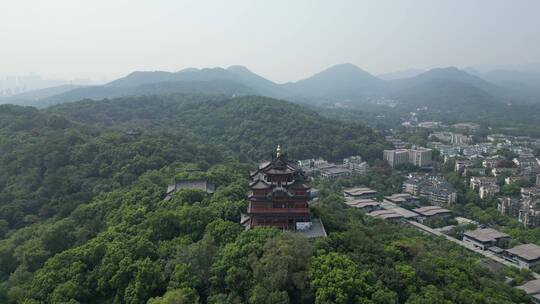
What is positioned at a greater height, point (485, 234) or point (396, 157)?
point (396, 157)

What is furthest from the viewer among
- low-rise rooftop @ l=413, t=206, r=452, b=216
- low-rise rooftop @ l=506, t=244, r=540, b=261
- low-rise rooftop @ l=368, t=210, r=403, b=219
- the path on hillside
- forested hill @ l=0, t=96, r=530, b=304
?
low-rise rooftop @ l=413, t=206, r=452, b=216

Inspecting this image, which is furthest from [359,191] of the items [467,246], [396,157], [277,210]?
[277,210]

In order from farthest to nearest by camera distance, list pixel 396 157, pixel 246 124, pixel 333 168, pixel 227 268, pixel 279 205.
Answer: pixel 246 124 < pixel 396 157 < pixel 333 168 < pixel 279 205 < pixel 227 268

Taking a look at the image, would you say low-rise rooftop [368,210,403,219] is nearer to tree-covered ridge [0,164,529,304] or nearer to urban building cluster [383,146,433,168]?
tree-covered ridge [0,164,529,304]

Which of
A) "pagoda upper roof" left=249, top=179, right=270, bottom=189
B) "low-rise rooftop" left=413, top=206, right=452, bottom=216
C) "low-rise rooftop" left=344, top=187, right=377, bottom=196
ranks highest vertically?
"pagoda upper roof" left=249, top=179, right=270, bottom=189

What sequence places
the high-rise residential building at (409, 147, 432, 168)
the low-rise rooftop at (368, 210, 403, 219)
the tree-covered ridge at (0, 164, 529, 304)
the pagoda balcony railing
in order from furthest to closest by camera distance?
the high-rise residential building at (409, 147, 432, 168), the low-rise rooftop at (368, 210, 403, 219), the pagoda balcony railing, the tree-covered ridge at (0, 164, 529, 304)

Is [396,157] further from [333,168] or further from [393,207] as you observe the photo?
[393,207]

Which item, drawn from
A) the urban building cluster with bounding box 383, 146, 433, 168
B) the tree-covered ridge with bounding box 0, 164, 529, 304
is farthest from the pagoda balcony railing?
the urban building cluster with bounding box 383, 146, 433, 168
